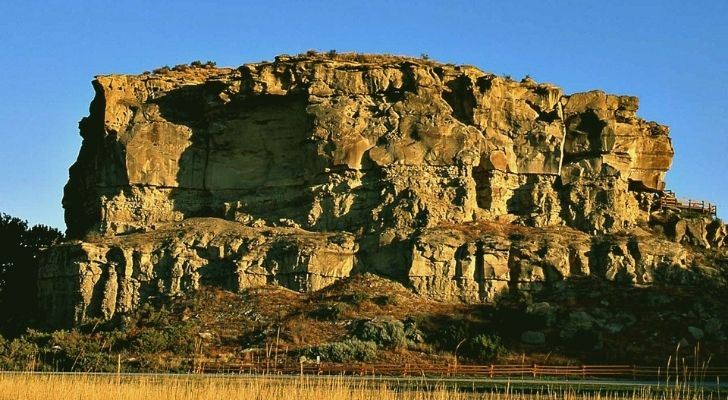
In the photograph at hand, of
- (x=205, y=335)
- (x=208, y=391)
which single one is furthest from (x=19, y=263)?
(x=208, y=391)

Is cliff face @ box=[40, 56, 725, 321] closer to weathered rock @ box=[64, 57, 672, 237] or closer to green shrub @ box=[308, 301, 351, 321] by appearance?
weathered rock @ box=[64, 57, 672, 237]

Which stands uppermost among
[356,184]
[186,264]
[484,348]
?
[356,184]

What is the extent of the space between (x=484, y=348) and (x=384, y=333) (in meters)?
4.50

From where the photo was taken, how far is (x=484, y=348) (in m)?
49.1

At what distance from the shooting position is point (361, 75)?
61.5 metres

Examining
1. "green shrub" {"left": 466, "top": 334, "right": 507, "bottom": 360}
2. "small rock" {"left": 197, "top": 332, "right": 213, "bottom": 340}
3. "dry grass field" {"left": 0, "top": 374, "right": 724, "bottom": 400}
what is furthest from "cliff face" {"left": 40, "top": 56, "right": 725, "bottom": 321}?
"dry grass field" {"left": 0, "top": 374, "right": 724, "bottom": 400}

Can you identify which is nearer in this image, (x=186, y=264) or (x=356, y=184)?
(x=186, y=264)

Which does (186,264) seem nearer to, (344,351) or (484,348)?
(344,351)

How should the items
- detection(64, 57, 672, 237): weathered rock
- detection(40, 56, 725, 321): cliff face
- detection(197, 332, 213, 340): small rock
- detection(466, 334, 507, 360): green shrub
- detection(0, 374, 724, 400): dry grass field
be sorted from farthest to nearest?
detection(64, 57, 672, 237): weathered rock
detection(40, 56, 725, 321): cliff face
detection(197, 332, 213, 340): small rock
detection(466, 334, 507, 360): green shrub
detection(0, 374, 724, 400): dry grass field

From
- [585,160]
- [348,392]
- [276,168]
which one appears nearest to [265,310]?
[276,168]

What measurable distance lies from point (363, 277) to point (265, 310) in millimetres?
5473

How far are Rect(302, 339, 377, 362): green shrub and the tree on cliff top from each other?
21.6 meters

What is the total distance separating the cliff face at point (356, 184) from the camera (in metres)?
56.1

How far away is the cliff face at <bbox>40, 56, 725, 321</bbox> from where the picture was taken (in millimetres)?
56062
